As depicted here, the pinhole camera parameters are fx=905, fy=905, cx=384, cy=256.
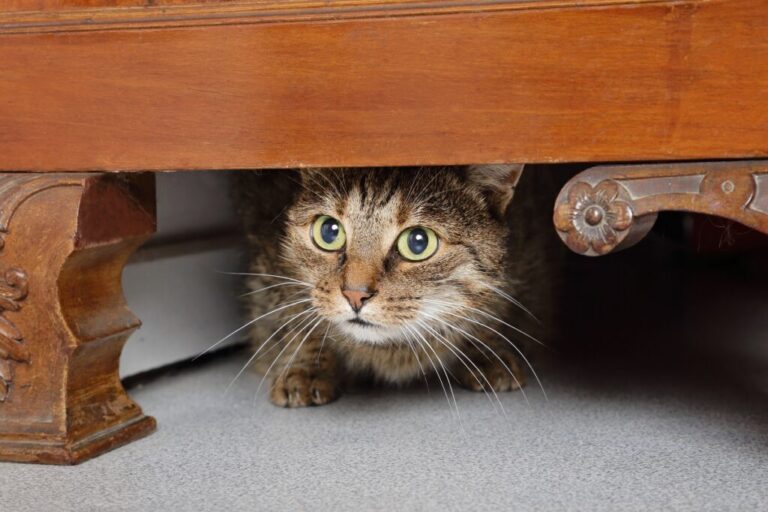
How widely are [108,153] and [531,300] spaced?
0.88 m

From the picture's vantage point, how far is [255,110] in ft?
3.95

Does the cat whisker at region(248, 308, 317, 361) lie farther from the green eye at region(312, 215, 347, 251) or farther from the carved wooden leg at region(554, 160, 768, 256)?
the carved wooden leg at region(554, 160, 768, 256)

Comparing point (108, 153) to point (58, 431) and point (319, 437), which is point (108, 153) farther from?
point (319, 437)

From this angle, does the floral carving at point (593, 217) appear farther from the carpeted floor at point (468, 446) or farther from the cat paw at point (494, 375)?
the cat paw at point (494, 375)

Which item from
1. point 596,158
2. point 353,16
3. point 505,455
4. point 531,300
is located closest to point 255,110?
point 353,16

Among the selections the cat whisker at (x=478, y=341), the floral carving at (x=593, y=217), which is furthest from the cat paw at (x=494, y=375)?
the floral carving at (x=593, y=217)

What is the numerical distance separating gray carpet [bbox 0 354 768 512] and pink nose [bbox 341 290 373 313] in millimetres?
209

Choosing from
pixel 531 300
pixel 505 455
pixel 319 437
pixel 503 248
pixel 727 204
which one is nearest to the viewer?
pixel 727 204

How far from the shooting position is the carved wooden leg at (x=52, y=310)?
1262mm

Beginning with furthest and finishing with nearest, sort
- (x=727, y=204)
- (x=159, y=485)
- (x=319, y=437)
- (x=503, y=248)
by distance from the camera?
(x=503, y=248), (x=319, y=437), (x=159, y=485), (x=727, y=204)

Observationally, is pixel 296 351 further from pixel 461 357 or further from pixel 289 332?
pixel 461 357

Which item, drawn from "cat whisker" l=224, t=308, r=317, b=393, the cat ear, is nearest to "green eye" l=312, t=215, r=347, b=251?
"cat whisker" l=224, t=308, r=317, b=393

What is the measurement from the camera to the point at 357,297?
4.46 feet

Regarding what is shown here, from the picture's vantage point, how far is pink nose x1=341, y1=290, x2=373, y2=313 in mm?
1357
